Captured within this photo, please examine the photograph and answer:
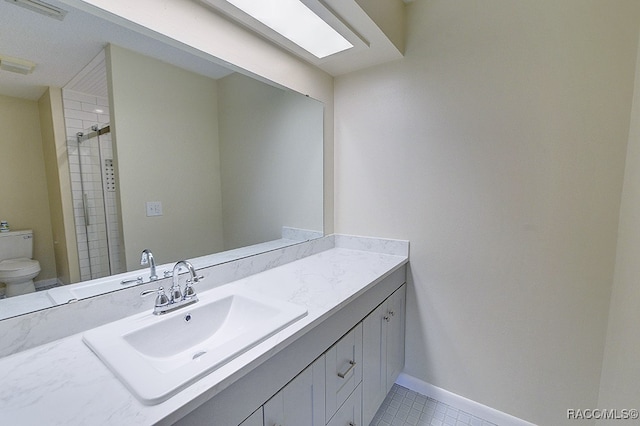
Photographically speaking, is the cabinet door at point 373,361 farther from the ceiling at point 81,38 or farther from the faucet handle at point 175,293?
the ceiling at point 81,38

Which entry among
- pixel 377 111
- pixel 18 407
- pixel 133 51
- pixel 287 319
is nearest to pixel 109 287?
pixel 18 407

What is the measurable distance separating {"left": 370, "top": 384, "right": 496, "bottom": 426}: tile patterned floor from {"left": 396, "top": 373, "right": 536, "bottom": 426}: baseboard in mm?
22

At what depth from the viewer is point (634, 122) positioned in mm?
1104

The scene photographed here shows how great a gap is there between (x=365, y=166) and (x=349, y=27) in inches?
31.7

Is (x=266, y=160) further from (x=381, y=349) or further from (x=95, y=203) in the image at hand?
(x=381, y=349)

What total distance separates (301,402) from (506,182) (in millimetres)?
1388

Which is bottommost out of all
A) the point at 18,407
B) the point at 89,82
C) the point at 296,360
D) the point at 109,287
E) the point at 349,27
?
the point at 296,360

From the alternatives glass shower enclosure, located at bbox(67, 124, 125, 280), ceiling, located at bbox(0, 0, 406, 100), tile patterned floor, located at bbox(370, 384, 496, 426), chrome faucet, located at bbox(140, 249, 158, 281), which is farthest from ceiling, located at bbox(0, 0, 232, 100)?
tile patterned floor, located at bbox(370, 384, 496, 426)

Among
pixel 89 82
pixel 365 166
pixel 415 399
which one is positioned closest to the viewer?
pixel 89 82

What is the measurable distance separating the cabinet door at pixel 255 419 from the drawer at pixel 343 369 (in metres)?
0.33

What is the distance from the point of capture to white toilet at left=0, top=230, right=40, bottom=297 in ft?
2.61

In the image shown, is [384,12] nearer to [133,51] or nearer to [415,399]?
[133,51]

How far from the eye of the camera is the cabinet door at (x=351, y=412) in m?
1.12

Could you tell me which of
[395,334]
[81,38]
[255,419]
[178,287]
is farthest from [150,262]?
[395,334]
